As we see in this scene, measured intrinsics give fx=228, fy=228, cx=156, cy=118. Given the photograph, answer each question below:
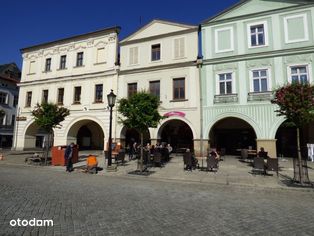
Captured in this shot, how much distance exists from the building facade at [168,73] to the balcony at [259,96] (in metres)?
4.24

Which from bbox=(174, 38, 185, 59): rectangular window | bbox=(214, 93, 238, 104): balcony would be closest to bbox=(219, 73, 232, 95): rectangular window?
bbox=(214, 93, 238, 104): balcony

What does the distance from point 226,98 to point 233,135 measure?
5499 millimetres

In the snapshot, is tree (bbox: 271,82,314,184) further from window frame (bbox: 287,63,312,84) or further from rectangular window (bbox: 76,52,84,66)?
rectangular window (bbox: 76,52,84,66)

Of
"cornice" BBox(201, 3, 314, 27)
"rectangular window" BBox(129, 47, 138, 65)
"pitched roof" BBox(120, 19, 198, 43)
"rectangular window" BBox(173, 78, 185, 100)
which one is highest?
"pitched roof" BBox(120, 19, 198, 43)

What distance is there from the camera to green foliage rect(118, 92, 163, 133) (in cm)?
1335

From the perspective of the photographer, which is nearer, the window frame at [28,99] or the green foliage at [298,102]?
the green foliage at [298,102]

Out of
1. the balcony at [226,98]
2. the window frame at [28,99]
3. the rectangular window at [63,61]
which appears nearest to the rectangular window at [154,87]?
the balcony at [226,98]

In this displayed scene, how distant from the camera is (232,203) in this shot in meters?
7.06

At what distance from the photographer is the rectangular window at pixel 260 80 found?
59.6 ft

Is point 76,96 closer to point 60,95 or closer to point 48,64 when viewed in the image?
point 60,95

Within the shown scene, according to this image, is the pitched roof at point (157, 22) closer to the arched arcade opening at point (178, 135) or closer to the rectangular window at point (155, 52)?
the rectangular window at point (155, 52)

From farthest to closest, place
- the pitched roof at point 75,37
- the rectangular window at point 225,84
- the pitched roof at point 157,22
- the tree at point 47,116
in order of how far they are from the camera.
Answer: the pitched roof at point 75,37 < the pitched roof at point 157,22 < the rectangular window at point 225,84 < the tree at point 47,116

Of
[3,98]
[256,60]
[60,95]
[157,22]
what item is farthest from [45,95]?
[256,60]

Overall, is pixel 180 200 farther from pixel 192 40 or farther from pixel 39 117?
pixel 192 40
